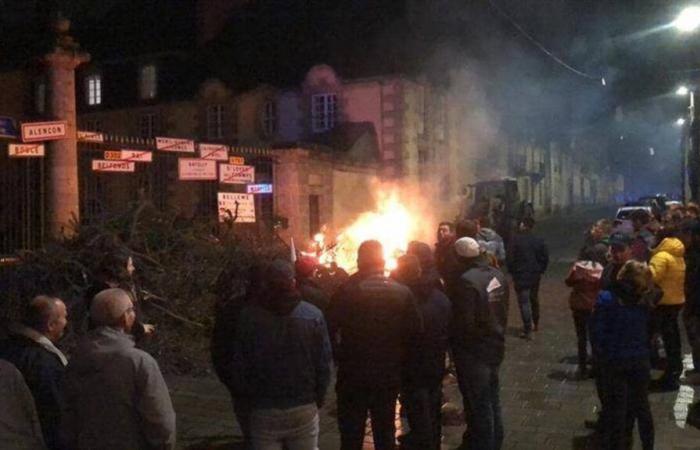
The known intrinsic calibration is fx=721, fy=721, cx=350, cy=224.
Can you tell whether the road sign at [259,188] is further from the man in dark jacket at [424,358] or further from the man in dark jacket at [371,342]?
the man in dark jacket at [371,342]

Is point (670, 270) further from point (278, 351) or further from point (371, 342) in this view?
point (278, 351)

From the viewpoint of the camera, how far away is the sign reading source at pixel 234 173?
1419 centimetres

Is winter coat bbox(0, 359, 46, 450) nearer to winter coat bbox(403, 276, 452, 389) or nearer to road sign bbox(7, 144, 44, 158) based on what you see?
winter coat bbox(403, 276, 452, 389)

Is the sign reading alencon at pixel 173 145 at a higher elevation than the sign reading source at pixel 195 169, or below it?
higher

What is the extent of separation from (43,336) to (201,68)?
28732mm

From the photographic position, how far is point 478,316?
553cm

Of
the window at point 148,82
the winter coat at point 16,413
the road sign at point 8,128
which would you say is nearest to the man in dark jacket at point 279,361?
the winter coat at point 16,413

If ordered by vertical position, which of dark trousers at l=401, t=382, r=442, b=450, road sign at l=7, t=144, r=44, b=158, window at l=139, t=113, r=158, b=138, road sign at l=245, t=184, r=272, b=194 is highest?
window at l=139, t=113, r=158, b=138

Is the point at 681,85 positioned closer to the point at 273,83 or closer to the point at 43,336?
the point at 273,83

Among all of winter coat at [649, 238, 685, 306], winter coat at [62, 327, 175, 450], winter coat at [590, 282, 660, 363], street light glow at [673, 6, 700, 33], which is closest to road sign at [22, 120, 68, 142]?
winter coat at [62, 327, 175, 450]

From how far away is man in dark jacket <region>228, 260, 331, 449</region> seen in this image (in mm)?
4086

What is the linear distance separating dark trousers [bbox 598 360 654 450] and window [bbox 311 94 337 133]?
22488 mm

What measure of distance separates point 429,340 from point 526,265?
19.1ft

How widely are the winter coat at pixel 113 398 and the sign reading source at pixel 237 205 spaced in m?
8.31
